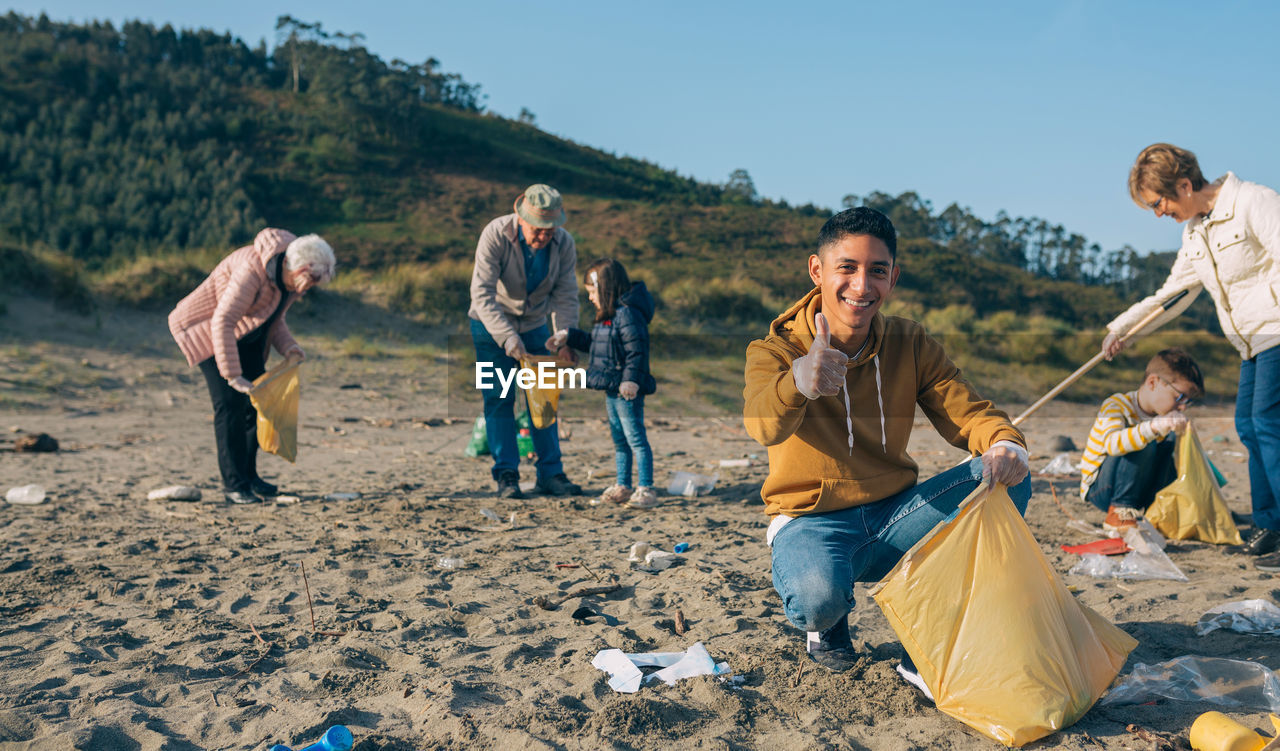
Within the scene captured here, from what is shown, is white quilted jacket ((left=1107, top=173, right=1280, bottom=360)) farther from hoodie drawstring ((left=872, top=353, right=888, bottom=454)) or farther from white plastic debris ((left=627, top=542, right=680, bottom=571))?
white plastic debris ((left=627, top=542, right=680, bottom=571))

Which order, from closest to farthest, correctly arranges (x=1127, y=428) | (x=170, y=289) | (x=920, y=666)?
(x=920, y=666), (x=1127, y=428), (x=170, y=289)

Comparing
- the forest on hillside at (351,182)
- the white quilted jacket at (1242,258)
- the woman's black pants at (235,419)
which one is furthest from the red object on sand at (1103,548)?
the forest on hillside at (351,182)

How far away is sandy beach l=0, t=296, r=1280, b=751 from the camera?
7.57 ft

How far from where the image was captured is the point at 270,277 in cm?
492

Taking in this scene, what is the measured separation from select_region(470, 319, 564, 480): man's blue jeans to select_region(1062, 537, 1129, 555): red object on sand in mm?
3066

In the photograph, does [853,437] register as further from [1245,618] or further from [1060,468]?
[1060,468]

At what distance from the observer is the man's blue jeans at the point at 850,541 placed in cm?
246

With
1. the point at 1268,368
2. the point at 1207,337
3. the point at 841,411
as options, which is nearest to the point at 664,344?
the point at 1268,368

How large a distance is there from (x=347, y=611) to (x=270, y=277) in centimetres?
247

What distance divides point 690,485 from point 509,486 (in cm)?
121

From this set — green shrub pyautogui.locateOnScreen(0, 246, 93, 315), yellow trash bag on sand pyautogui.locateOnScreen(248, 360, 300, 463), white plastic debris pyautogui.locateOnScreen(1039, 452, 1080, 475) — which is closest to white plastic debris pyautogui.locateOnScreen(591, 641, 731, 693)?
yellow trash bag on sand pyautogui.locateOnScreen(248, 360, 300, 463)

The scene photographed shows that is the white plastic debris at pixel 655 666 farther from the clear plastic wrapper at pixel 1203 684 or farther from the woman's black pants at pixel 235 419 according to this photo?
the woman's black pants at pixel 235 419

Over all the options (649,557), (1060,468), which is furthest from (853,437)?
(1060,468)

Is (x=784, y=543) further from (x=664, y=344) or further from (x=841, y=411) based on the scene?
(x=664, y=344)
